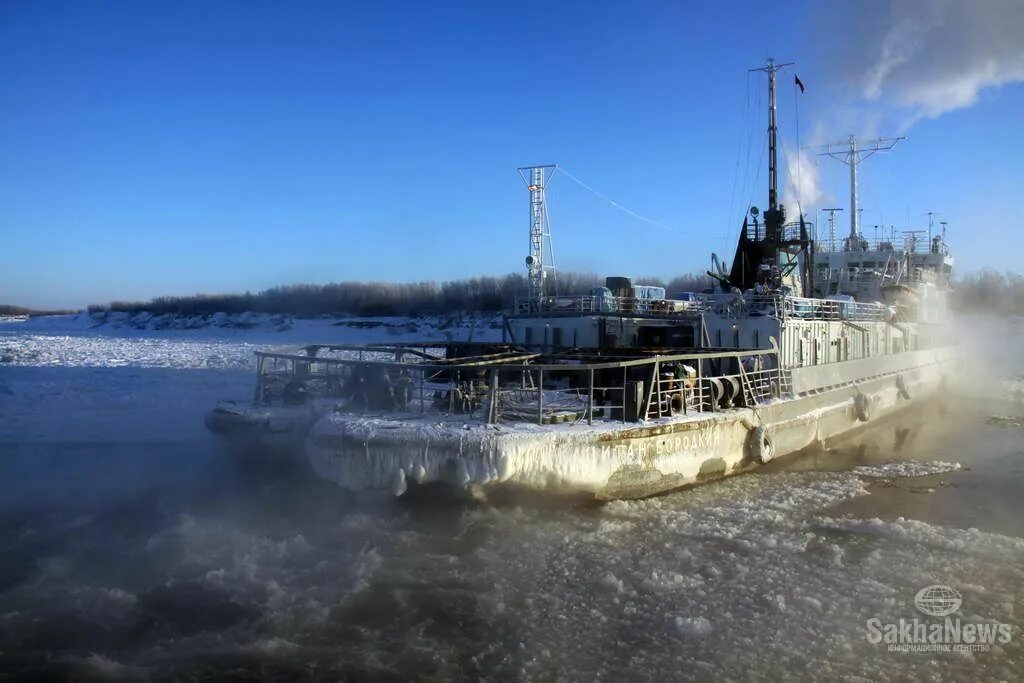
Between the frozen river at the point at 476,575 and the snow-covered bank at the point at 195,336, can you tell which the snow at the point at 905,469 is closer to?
the frozen river at the point at 476,575

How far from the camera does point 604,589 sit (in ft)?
33.1

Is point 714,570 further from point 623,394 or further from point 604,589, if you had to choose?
point 623,394

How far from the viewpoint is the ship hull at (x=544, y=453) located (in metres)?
12.1

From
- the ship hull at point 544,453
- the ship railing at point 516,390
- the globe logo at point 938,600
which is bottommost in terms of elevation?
the globe logo at point 938,600

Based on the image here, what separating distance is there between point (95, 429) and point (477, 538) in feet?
47.7

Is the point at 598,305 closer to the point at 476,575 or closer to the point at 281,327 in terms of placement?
the point at 476,575

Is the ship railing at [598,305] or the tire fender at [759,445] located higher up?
the ship railing at [598,305]

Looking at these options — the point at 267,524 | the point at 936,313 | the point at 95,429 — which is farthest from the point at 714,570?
the point at 936,313

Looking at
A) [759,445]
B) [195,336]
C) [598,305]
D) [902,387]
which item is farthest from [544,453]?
[195,336]

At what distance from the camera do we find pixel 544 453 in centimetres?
1249

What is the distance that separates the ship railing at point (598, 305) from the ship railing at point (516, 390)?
15.7 ft

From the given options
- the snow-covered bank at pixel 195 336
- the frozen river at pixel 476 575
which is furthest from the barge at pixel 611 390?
the snow-covered bank at pixel 195 336

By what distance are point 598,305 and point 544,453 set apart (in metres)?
12.1

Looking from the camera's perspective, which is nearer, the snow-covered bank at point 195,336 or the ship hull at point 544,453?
the ship hull at point 544,453
